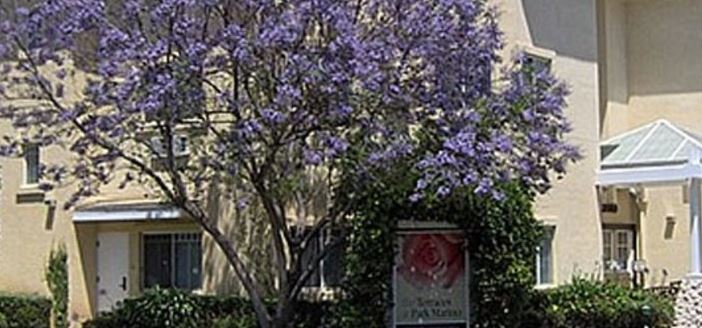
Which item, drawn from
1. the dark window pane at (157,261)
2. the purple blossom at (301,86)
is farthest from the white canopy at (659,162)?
the dark window pane at (157,261)

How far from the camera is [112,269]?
26.8 metres

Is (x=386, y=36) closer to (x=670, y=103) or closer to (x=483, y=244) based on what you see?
(x=483, y=244)

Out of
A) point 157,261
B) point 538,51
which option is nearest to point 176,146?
point 157,261

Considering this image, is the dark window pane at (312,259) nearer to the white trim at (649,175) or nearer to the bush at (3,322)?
the bush at (3,322)

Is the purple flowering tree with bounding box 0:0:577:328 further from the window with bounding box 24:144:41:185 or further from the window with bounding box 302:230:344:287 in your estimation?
the window with bounding box 24:144:41:185

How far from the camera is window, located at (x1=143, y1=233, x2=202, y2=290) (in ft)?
84.1

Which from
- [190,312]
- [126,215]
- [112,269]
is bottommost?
[190,312]

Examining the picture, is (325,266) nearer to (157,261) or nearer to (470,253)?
(470,253)

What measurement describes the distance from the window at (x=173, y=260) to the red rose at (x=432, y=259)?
4.72m

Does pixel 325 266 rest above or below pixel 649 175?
below

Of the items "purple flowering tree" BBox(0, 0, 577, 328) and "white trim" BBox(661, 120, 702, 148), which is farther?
"white trim" BBox(661, 120, 702, 148)

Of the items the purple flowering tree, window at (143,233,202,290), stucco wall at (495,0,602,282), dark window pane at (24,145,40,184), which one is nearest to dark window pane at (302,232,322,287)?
window at (143,233,202,290)

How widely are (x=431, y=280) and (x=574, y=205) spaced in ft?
19.0

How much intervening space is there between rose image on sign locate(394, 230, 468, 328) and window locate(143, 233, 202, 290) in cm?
466
